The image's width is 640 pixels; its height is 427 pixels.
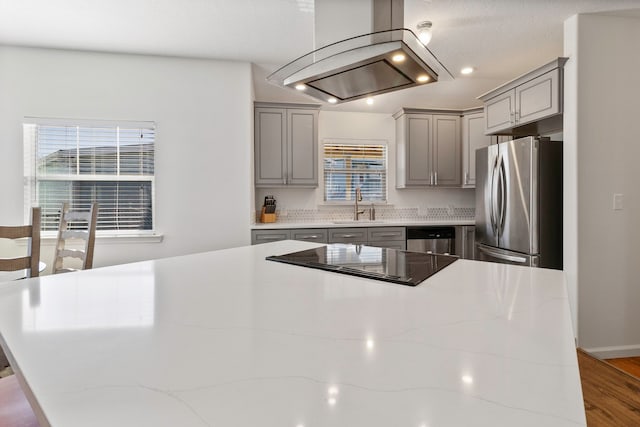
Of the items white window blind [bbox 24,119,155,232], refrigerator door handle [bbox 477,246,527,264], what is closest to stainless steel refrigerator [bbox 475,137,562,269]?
refrigerator door handle [bbox 477,246,527,264]

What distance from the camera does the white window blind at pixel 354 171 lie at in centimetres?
436

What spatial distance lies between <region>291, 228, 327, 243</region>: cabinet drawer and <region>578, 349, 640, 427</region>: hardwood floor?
2.30m

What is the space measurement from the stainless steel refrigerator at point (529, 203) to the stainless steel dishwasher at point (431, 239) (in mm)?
845

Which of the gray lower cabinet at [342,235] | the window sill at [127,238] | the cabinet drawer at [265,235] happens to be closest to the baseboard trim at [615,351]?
the gray lower cabinet at [342,235]

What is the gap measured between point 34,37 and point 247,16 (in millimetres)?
1862

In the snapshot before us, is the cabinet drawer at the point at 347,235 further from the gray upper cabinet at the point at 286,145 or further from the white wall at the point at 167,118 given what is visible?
the white wall at the point at 167,118

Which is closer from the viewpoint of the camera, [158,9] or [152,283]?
[152,283]

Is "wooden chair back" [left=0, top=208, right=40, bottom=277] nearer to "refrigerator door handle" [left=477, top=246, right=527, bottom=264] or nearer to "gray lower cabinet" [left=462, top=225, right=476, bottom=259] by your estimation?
"refrigerator door handle" [left=477, top=246, right=527, bottom=264]

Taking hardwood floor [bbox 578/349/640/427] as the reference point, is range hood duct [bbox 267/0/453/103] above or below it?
above

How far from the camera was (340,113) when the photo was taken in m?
4.39

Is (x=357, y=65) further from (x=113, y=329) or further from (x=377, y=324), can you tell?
(x=113, y=329)

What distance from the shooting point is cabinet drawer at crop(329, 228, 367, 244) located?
140 inches

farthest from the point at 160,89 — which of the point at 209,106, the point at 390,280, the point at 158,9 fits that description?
the point at 390,280

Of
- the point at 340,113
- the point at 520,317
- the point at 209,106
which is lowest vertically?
the point at 520,317
